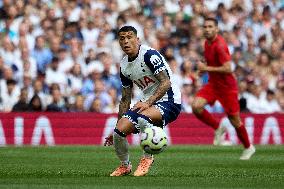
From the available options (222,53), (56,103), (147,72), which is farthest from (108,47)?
(147,72)

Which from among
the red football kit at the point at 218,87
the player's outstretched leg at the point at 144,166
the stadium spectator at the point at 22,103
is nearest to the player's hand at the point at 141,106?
the player's outstretched leg at the point at 144,166

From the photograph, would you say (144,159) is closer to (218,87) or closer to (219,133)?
(218,87)

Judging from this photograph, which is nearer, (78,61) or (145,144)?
(145,144)

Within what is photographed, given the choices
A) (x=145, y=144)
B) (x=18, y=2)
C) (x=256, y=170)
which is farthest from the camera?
(x=18, y=2)

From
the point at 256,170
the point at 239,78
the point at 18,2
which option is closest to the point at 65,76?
the point at 18,2

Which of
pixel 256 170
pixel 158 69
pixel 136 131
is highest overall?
pixel 158 69

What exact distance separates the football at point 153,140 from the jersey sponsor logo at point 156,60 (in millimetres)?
866

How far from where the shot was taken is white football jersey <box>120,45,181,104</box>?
1120 centimetres

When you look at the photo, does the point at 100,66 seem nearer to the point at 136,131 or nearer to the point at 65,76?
the point at 65,76

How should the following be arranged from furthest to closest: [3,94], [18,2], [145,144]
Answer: [18,2]
[3,94]
[145,144]

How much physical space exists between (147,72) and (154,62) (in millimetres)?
239

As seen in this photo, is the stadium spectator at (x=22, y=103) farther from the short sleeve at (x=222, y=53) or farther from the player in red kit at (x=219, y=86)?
the short sleeve at (x=222, y=53)

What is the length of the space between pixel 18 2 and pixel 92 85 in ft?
8.90

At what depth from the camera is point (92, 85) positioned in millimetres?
20422
